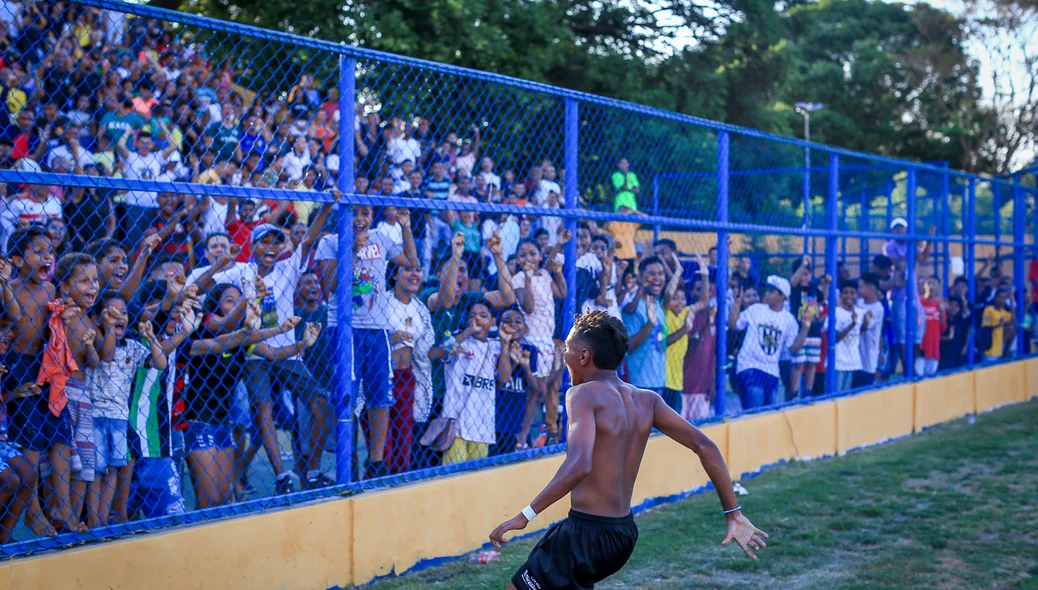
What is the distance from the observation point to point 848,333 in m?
10.6

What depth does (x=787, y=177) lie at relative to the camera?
14148mm

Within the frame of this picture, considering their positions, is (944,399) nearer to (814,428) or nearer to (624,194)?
(814,428)

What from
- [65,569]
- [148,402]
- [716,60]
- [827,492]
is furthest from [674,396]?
[716,60]

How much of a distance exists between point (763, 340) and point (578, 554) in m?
5.76

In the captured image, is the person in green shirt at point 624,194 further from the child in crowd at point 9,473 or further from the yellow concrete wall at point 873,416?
the child in crowd at point 9,473

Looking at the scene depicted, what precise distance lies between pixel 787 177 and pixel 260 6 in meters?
8.56

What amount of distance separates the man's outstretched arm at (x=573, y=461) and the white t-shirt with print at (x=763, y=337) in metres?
5.20

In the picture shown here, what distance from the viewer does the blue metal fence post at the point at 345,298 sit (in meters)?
5.50

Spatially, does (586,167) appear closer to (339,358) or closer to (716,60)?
(339,358)

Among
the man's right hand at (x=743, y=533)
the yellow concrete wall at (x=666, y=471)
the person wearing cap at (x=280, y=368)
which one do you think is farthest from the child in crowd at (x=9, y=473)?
the yellow concrete wall at (x=666, y=471)

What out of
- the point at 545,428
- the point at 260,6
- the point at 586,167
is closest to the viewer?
the point at 545,428

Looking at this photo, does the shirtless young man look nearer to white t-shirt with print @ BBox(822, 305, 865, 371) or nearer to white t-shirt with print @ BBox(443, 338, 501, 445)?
white t-shirt with print @ BBox(443, 338, 501, 445)

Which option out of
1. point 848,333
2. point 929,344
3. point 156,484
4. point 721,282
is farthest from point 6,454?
point 929,344

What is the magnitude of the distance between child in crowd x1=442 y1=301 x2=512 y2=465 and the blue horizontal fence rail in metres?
0.02
